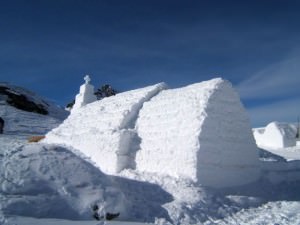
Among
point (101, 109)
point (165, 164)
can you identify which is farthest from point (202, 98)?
point (101, 109)

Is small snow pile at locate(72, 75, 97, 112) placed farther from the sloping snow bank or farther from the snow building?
the snow building

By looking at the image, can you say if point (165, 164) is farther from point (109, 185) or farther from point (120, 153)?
point (109, 185)

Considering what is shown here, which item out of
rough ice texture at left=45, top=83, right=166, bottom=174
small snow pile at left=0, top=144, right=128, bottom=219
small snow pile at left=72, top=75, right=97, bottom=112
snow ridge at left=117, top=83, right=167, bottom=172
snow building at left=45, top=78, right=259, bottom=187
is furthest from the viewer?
small snow pile at left=72, top=75, right=97, bottom=112

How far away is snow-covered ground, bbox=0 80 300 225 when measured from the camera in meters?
9.16

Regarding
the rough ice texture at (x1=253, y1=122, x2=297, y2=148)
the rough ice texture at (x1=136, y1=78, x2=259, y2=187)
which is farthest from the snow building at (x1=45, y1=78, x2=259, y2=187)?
the rough ice texture at (x1=253, y1=122, x2=297, y2=148)

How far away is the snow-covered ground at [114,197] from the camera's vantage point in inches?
360

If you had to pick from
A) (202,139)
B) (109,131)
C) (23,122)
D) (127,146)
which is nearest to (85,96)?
(109,131)

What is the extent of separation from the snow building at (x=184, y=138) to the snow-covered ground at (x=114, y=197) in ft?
1.77

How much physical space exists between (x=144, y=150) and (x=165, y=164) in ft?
4.92

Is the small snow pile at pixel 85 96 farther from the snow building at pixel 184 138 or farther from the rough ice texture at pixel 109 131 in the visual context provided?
the snow building at pixel 184 138

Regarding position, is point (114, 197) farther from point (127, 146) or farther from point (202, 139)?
point (127, 146)

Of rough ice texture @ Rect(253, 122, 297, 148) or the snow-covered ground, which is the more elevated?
rough ice texture @ Rect(253, 122, 297, 148)

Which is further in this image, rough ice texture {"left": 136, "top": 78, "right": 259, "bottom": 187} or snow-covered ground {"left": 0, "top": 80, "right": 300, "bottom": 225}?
rough ice texture {"left": 136, "top": 78, "right": 259, "bottom": 187}

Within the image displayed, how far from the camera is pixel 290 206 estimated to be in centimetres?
1227
